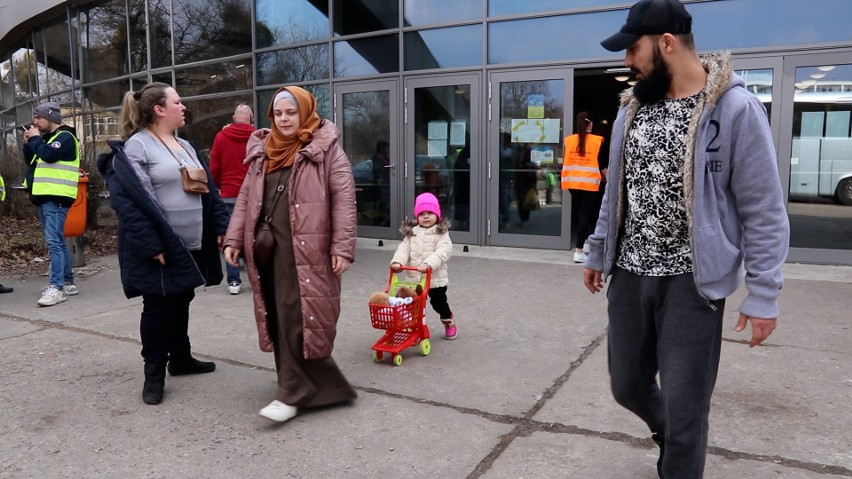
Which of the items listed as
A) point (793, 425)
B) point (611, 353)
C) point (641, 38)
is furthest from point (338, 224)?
point (793, 425)

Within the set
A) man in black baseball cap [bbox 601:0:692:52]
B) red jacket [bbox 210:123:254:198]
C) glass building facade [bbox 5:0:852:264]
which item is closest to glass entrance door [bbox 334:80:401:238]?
glass building facade [bbox 5:0:852:264]

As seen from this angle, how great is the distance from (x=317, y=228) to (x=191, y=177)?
103 centimetres

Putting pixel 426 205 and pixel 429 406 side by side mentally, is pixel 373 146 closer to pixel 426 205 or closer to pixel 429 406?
pixel 426 205

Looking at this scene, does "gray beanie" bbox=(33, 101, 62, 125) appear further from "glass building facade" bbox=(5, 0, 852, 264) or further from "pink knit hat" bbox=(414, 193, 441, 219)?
"glass building facade" bbox=(5, 0, 852, 264)

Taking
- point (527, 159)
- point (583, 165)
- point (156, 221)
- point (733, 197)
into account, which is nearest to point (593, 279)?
point (733, 197)

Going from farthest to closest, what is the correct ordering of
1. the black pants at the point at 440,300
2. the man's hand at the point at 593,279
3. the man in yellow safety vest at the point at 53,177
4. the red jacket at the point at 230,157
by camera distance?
the red jacket at the point at 230,157 < the man in yellow safety vest at the point at 53,177 < the black pants at the point at 440,300 < the man's hand at the point at 593,279

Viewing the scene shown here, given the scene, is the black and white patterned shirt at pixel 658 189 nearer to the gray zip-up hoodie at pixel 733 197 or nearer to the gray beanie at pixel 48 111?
the gray zip-up hoodie at pixel 733 197

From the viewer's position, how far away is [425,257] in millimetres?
4855

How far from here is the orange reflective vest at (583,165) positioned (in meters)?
8.20

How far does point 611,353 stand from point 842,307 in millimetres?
4115

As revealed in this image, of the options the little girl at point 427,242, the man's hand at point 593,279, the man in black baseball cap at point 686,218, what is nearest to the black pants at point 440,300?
the little girl at point 427,242

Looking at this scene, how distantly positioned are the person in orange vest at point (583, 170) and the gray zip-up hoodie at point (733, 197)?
18.9 feet

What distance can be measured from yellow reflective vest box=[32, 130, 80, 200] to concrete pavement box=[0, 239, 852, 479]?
3.98 feet

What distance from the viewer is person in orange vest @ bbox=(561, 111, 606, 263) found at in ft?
26.9
